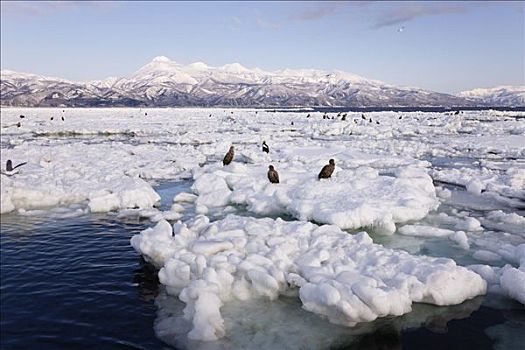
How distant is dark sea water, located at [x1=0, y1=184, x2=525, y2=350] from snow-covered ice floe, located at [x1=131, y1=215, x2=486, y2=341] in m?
0.33

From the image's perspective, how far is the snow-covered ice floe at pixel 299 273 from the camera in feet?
19.9

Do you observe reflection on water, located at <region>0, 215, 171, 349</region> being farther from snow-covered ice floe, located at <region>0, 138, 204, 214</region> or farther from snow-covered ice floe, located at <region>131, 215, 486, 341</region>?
snow-covered ice floe, located at <region>0, 138, 204, 214</region>

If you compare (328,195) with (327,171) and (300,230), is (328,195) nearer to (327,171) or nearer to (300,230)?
(327,171)

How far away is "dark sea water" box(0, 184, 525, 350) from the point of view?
567cm

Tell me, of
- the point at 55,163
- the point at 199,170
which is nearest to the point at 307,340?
the point at 199,170

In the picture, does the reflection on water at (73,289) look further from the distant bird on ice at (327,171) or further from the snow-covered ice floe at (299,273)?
the distant bird on ice at (327,171)

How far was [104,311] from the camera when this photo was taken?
21.4 ft

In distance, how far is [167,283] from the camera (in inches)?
284

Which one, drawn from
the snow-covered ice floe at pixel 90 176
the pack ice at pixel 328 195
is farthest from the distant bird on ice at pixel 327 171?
the snow-covered ice floe at pixel 90 176

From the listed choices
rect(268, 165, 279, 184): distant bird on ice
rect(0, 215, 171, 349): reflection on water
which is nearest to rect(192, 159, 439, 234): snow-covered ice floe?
rect(268, 165, 279, 184): distant bird on ice

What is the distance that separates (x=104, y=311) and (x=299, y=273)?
308cm

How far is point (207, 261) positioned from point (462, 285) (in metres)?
4.10

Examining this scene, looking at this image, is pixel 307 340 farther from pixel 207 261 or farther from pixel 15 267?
pixel 15 267

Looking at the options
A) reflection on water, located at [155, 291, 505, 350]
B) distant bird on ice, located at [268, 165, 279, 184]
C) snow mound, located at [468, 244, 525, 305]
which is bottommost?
reflection on water, located at [155, 291, 505, 350]
